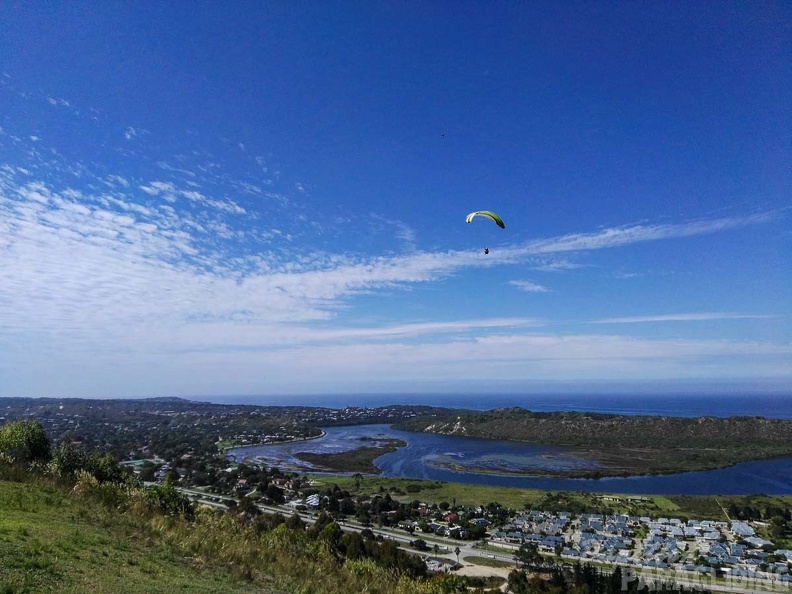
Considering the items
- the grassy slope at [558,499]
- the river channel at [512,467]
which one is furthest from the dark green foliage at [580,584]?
the river channel at [512,467]

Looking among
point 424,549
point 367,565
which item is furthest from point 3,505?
point 424,549

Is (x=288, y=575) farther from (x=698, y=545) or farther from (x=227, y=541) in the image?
(x=698, y=545)

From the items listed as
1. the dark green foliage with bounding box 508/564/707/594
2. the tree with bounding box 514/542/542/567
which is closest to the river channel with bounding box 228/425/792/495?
the tree with bounding box 514/542/542/567

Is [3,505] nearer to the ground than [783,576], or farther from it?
farther from it

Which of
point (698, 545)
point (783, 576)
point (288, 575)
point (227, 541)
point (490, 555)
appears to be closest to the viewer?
point (288, 575)

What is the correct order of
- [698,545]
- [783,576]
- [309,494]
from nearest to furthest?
1. [783,576]
2. [698,545]
3. [309,494]

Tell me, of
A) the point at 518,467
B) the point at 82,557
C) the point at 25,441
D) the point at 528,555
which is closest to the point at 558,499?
the point at 528,555

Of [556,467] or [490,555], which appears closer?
[490,555]
